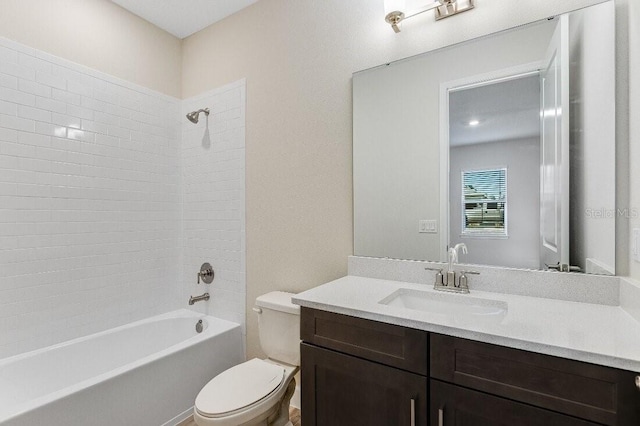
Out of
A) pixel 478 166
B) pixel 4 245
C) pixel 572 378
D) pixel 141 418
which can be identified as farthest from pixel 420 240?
pixel 4 245

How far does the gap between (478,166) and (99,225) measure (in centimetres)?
240

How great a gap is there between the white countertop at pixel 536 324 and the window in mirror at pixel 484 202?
0.29m

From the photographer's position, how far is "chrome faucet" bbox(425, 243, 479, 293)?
1496mm

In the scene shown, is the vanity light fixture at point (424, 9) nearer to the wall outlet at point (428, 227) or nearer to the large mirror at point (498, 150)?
the large mirror at point (498, 150)

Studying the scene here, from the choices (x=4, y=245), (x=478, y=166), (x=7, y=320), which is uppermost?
(x=478, y=166)

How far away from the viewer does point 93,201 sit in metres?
2.26

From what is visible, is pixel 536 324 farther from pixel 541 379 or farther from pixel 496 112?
pixel 496 112

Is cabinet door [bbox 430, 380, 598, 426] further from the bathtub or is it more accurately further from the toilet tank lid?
the bathtub

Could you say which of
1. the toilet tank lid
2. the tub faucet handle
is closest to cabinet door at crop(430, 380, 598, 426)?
the toilet tank lid

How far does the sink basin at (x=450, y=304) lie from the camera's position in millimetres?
1328

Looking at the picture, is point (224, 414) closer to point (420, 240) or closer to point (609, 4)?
point (420, 240)

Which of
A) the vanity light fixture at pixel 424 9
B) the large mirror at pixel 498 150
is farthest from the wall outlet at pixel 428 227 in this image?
the vanity light fixture at pixel 424 9

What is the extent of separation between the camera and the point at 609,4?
49.2 inches

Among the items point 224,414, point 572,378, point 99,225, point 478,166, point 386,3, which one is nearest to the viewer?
point 572,378
